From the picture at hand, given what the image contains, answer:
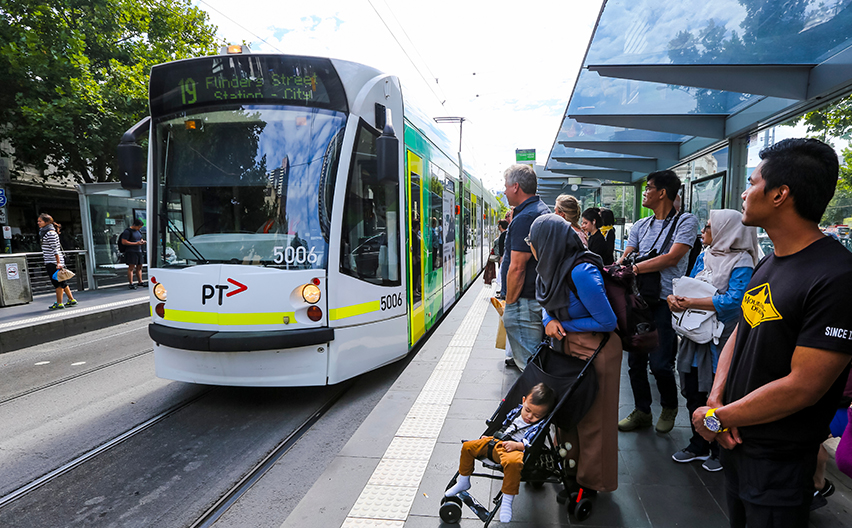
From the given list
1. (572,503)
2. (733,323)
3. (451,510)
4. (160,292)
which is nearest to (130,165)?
(160,292)

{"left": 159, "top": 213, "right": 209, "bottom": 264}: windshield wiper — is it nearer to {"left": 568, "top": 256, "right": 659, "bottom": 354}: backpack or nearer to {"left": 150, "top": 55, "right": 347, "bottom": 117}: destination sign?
{"left": 150, "top": 55, "right": 347, "bottom": 117}: destination sign

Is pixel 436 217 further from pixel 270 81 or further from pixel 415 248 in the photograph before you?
pixel 270 81

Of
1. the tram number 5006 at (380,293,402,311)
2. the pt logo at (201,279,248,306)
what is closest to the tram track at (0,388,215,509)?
the pt logo at (201,279,248,306)

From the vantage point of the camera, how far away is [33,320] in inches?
320

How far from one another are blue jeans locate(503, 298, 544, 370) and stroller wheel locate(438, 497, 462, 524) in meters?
1.31

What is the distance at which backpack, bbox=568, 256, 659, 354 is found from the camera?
250cm

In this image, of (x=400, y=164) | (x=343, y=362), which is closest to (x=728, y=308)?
(x=343, y=362)

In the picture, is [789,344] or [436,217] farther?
[436,217]

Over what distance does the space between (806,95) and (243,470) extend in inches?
217

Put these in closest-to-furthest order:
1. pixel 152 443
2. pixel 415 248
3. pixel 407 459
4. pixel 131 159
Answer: pixel 407 459 < pixel 152 443 < pixel 131 159 < pixel 415 248

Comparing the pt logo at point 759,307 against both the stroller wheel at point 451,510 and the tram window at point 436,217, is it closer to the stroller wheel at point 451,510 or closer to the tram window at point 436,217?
the stroller wheel at point 451,510

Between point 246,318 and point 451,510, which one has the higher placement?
point 246,318

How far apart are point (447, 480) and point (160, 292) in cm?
325

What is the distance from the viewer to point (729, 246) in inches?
106
